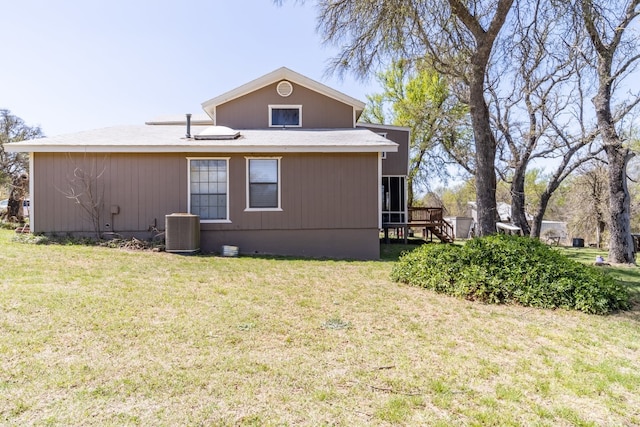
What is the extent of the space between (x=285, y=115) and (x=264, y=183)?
3.41m

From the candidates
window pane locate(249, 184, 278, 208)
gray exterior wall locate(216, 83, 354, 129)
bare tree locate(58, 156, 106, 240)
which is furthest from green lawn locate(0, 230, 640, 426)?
gray exterior wall locate(216, 83, 354, 129)

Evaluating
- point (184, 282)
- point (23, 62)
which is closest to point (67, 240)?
point (184, 282)

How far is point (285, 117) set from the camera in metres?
11.6

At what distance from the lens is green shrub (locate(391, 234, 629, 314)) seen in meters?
5.03

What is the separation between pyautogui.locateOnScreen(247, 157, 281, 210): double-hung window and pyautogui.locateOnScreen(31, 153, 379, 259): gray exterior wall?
0.16 m

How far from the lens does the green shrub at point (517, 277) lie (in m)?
5.03

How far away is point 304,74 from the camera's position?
→ 11.3 meters

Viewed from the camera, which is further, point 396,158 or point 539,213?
point 539,213

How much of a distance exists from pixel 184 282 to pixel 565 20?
31.6 feet

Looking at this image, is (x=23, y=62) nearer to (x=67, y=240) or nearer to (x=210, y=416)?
(x=67, y=240)

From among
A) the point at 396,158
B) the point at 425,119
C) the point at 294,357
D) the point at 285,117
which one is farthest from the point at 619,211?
the point at 425,119

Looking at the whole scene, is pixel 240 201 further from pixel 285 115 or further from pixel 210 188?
pixel 285 115

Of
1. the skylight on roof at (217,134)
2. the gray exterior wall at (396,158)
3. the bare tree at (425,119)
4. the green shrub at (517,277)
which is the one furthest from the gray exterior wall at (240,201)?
the bare tree at (425,119)

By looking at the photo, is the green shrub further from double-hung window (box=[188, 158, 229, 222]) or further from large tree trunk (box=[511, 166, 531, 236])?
large tree trunk (box=[511, 166, 531, 236])
